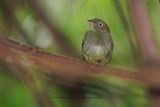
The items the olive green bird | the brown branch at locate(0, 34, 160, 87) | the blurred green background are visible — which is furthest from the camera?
the olive green bird

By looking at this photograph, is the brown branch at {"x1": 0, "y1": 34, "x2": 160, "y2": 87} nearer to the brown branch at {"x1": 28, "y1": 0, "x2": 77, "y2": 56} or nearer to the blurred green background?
the blurred green background

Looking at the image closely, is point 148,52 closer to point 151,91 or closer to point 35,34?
point 151,91

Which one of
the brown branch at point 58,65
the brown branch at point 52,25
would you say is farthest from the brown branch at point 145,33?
the brown branch at point 52,25

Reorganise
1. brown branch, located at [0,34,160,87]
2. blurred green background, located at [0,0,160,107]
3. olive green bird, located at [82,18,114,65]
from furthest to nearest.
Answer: olive green bird, located at [82,18,114,65] → blurred green background, located at [0,0,160,107] → brown branch, located at [0,34,160,87]

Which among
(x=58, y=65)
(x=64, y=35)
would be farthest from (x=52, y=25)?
(x=58, y=65)

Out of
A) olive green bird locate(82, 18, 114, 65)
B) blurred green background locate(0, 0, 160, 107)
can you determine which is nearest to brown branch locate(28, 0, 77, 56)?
blurred green background locate(0, 0, 160, 107)

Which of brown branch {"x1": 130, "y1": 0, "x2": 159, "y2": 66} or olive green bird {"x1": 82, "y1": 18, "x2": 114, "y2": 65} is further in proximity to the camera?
olive green bird {"x1": 82, "y1": 18, "x2": 114, "y2": 65}

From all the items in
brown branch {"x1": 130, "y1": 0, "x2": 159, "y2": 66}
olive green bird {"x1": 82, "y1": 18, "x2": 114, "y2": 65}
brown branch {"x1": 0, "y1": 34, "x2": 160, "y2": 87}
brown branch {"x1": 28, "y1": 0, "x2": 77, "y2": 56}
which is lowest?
brown branch {"x1": 0, "y1": 34, "x2": 160, "y2": 87}
